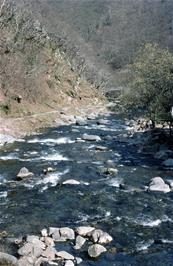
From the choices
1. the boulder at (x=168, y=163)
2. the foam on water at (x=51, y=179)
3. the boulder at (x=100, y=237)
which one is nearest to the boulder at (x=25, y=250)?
the boulder at (x=100, y=237)

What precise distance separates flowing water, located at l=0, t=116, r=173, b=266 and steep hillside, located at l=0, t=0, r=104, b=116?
26605mm

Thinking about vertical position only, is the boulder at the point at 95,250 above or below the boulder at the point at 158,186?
above

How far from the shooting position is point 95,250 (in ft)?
88.6

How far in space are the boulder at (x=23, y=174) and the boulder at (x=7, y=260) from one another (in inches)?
697

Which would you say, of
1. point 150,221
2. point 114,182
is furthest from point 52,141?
point 150,221

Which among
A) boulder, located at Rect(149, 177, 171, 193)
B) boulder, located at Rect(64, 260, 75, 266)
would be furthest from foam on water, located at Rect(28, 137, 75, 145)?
boulder, located at Rect(64, 260, 75, 266)

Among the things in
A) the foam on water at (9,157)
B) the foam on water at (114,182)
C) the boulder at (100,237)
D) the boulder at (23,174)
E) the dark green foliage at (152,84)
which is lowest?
the foam on water at (9,157)

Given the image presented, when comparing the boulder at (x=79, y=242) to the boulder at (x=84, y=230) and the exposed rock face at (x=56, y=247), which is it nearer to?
the exposed rock face at (x=56, y=247)

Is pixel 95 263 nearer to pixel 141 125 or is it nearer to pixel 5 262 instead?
pixel 5 262

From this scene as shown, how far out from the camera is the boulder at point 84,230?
→ 29.6 meters

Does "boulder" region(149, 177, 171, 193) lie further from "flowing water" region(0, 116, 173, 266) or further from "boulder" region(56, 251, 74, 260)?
"boulder" region(56, 251, 74, 260)

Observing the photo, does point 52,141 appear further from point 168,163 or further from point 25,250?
point 25,250

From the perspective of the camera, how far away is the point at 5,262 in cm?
2425

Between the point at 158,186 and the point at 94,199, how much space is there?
21.7ft
